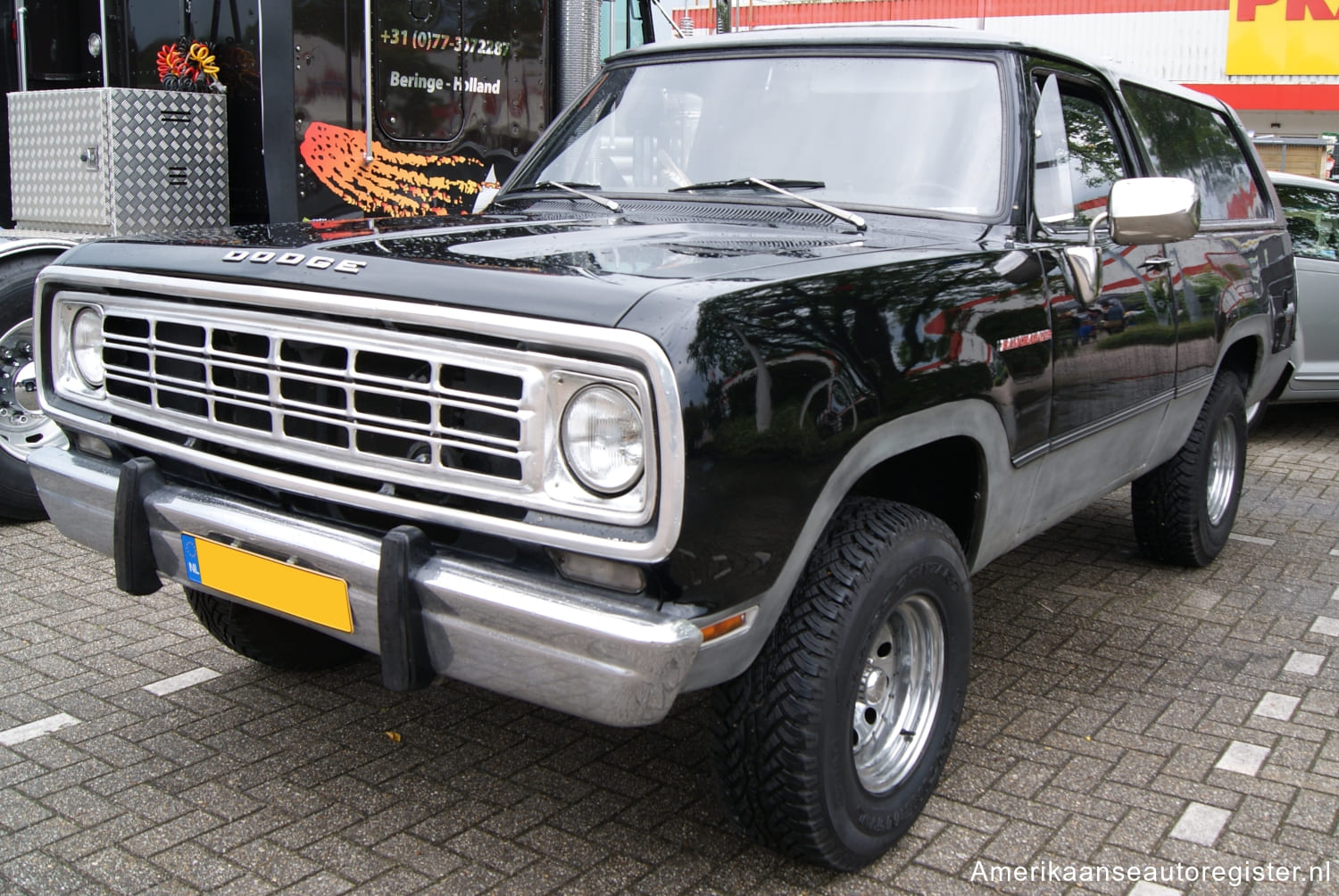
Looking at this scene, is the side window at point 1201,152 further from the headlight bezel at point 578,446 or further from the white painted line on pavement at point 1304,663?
the headlight bezel at point 578,446

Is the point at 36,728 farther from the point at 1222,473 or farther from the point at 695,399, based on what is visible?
the point at 1222,473

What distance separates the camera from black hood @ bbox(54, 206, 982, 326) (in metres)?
2.33

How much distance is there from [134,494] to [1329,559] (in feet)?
15.8

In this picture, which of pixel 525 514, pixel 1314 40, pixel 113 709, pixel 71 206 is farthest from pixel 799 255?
pixel 1314 40

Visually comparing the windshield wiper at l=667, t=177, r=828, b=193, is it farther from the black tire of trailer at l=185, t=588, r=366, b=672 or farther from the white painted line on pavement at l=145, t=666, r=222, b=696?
the white painted line on pavement at l=145, t=666, r=222, b=696

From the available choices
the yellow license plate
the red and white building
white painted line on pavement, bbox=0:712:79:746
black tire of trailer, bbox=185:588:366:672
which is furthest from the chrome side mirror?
the red and white building

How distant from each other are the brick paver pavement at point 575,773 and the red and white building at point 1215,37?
21.8m

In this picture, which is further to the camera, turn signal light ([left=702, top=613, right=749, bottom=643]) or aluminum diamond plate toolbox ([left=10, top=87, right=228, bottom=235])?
aluminum diamond plate toolbox ([left=10, top=87, right=228, bottom=235])

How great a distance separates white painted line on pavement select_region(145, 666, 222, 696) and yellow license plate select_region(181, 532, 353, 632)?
45.4 inches

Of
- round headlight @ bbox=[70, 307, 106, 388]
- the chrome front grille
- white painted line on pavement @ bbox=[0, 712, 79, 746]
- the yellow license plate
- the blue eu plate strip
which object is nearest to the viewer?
the chrome front grille

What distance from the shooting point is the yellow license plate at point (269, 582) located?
2.51 metres

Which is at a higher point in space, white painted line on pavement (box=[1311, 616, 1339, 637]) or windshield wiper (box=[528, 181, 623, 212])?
windshield wiper (box=[528, 181, 623, 212])

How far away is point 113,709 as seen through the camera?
11.8 ft

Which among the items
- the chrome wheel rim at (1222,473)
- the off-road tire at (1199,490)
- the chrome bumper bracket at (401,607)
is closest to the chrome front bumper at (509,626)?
the chrome bumper bracket at (401,607)
